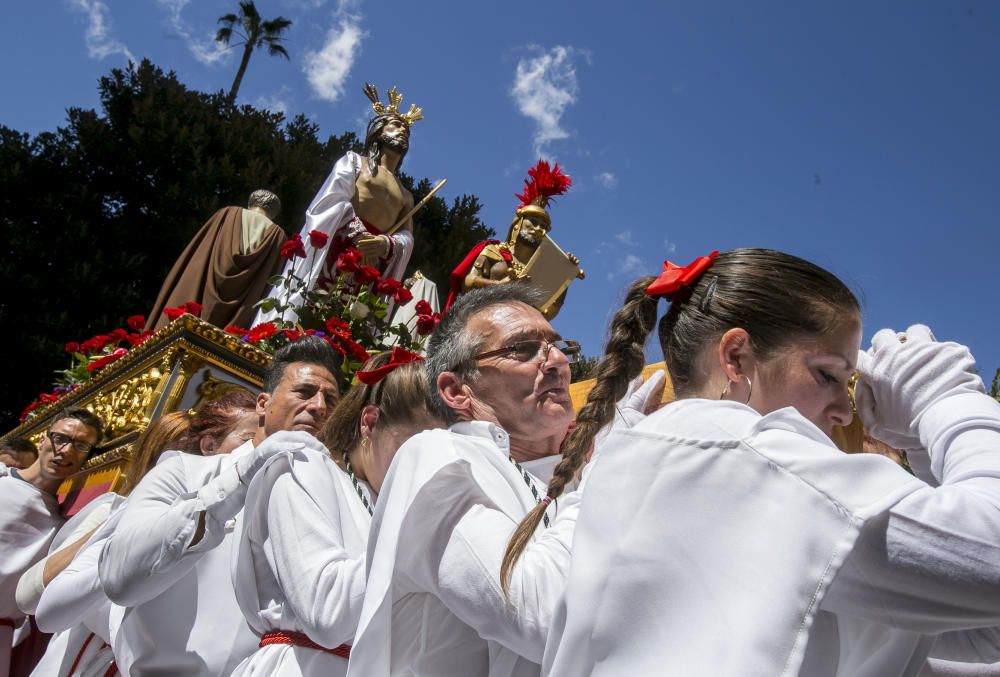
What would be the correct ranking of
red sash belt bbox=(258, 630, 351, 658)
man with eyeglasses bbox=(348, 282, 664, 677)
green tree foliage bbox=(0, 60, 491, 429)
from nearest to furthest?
man with eyeglasses bbox=(348, 282, 664, 677) → red sash belt bbox=(258, 630, 351, 658) → green tree foliage bbox=(0, 60, 491, 429)

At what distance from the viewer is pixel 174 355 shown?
575cm

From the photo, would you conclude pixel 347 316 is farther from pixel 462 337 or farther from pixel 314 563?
pixel 314 563

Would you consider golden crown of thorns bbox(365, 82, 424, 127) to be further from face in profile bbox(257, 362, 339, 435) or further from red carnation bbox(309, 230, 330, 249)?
face in profile bbox(257, 362, 339, 435)

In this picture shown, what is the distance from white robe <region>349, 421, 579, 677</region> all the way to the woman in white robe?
1.86m

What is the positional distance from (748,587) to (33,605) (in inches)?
139

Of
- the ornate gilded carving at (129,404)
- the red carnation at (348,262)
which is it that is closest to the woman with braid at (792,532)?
the red carnation at (348,262)

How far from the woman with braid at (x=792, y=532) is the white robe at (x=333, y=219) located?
6373 mm

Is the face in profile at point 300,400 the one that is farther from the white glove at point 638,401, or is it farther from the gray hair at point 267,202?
the gray hair at point 267,202

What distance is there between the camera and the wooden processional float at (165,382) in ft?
18.5

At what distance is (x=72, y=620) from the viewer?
3.19 m

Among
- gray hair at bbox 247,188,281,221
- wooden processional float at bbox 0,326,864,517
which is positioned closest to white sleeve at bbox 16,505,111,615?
wooden processional float at bbox 0,326,864,517

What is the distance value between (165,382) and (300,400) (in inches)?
104

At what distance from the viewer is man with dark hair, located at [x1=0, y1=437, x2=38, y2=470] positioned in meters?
5.67

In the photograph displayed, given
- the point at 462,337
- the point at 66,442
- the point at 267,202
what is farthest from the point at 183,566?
the point at 267,202
